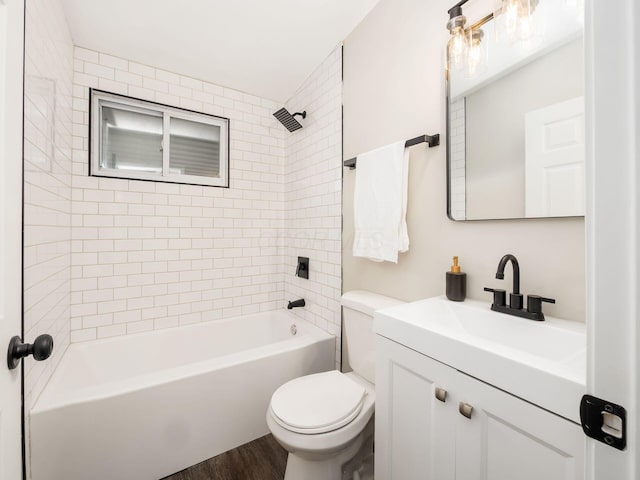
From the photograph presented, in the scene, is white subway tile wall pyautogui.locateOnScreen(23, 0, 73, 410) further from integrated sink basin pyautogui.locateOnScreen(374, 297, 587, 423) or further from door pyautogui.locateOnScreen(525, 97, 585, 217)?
door pyautogui.locateOnScreen(525, 97, 585, 217)

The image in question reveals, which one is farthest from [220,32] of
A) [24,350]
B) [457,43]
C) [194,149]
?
[24,350]

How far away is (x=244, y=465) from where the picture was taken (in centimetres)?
157

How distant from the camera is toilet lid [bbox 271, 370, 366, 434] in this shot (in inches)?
45.7

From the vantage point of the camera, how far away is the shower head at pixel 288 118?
2291 millimetres

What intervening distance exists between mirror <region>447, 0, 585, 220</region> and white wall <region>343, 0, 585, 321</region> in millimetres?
66

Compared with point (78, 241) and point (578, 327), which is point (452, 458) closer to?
point (578, 327)

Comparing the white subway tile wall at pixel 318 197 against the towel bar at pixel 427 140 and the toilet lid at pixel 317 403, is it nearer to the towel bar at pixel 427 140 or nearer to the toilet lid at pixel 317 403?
the toilet lid at pixel 317 403

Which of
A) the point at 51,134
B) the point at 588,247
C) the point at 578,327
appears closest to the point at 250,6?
the point at 51,134

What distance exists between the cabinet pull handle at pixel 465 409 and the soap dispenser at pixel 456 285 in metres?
0.49

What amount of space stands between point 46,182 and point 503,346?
2.04 metres

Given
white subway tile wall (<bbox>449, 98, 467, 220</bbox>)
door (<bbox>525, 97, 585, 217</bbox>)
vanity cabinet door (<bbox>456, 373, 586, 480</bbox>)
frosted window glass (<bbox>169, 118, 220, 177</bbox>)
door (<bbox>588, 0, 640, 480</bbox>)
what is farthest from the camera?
frosted window glass (<bbox>169, 118, 220, 177</bbox>)

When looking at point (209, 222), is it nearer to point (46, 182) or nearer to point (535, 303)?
point (46, 182)

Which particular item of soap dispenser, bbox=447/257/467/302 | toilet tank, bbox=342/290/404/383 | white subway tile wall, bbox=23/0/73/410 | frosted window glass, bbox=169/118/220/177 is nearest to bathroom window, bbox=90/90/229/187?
frosted window glass, bbox=169/118/220/177

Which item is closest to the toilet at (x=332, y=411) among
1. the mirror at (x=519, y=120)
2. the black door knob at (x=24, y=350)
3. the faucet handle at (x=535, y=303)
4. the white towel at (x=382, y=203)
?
the white towel at (x=382, y=203)
